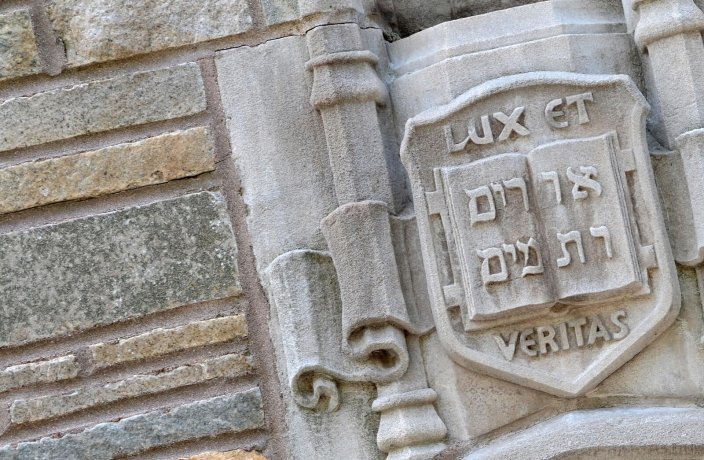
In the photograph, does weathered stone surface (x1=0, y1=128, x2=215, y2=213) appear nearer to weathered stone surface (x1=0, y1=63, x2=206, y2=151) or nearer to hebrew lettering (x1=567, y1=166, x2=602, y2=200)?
weathered stone surface (x1=0, y1=63, x2=206, y2=151)

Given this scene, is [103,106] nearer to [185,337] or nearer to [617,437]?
[185,337]

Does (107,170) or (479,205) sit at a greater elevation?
(107,170)

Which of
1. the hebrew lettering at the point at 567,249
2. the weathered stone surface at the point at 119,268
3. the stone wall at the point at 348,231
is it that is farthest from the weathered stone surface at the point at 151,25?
the hebrew lettering at the point at 567,249

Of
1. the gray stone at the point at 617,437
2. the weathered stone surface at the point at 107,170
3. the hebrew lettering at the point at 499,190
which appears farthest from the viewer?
the weathered stone surface at the point at 107,170

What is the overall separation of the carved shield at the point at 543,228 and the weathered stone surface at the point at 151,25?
0.53m

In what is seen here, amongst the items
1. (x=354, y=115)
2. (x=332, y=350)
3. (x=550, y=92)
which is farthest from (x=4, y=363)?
(x=550, y=92)

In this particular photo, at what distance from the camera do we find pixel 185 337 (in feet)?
9.56

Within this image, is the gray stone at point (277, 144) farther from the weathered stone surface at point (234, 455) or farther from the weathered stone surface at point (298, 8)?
the weathered stone surface at point (234, 455)

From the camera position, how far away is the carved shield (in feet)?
8.90

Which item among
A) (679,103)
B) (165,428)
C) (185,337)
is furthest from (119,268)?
(679,103)

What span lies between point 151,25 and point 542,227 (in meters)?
0.98

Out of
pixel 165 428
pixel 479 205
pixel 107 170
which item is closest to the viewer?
pixel 479 205

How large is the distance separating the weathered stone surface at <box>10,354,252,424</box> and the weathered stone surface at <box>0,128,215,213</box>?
0.41 metres

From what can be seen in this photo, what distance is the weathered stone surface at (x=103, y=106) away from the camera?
302cm
